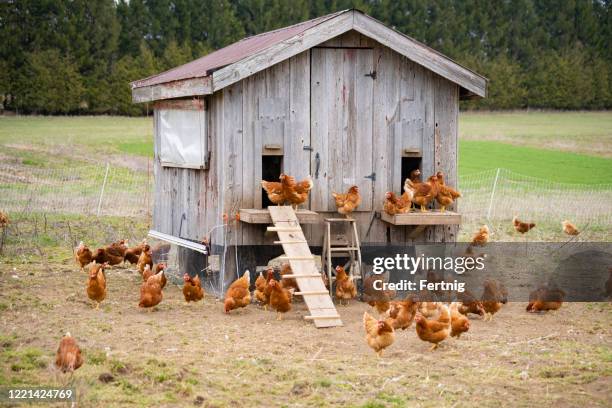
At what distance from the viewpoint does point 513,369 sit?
8406 millimetres

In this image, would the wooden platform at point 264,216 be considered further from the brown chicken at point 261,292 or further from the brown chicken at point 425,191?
the brown chicken at point 425,191

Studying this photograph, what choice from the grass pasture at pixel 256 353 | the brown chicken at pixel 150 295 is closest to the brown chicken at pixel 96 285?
the grass pasture at pixel 256 353

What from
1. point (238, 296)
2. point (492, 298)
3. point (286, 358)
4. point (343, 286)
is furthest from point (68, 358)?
point (492, 298)

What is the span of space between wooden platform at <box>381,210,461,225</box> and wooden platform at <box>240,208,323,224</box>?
3.56 feet

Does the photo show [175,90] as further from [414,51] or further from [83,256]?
[414,51]

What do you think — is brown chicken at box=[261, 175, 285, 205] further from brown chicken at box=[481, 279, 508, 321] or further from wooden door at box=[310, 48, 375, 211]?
brown chicken at box=[481, 279, 508, 321]

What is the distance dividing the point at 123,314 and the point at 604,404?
6.21 meters

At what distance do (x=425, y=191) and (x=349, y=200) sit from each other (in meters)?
1.09

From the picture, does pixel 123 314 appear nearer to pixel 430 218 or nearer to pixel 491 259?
pixel 430 218

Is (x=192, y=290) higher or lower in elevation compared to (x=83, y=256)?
lower

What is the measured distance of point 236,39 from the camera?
55.6 meters

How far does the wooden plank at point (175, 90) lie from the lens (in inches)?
463

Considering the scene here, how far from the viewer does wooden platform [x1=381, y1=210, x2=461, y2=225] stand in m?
11.9

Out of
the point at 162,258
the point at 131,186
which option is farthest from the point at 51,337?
the point at 131,186
